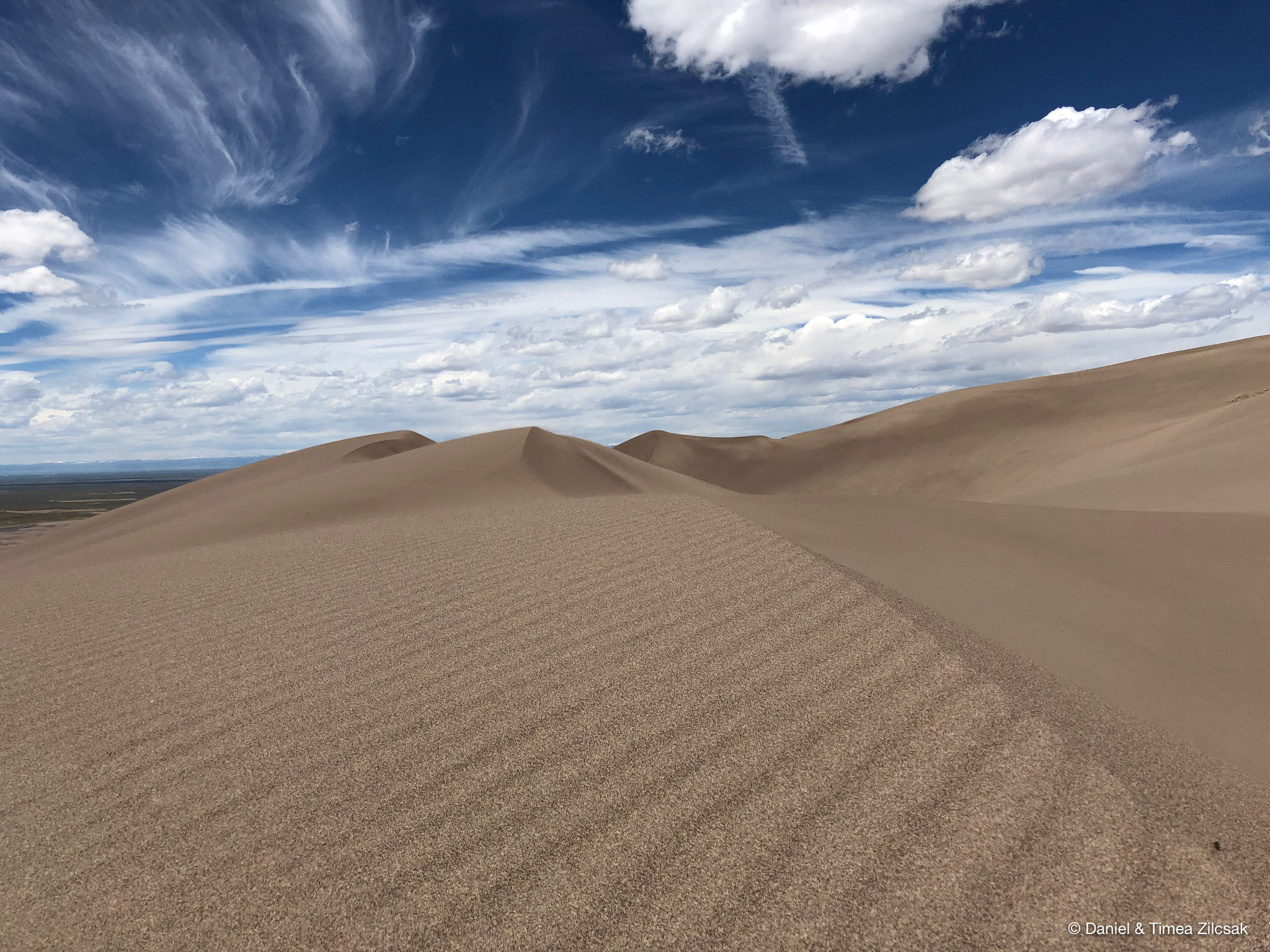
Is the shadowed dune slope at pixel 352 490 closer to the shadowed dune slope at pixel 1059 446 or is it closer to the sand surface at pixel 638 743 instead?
the sand surface at pixel 638 743

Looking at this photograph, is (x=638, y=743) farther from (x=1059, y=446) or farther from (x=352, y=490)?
(x=1059, y=446)

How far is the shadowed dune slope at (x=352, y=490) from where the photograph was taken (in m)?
13.6

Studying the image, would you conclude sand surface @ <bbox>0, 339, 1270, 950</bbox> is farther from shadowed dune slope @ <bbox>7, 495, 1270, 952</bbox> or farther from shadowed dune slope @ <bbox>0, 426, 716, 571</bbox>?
shadowed dune slope @ <bbox>0, 426, 716, 571</bbox>

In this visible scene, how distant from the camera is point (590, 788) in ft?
11.3

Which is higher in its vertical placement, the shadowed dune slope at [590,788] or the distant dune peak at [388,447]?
the distant dune peak at [388,447]

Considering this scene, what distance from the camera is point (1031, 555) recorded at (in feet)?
29.7

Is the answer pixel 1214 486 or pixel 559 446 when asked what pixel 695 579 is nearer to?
pixel 1214 486

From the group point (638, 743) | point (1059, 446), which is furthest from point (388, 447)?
point (1059, 446)

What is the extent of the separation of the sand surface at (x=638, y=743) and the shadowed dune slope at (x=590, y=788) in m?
0.02

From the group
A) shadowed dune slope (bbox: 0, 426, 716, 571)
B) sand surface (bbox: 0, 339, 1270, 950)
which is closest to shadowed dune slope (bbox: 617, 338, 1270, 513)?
sand surface (bbox: 0, 339, 1270, 950)

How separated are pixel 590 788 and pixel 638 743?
0.46 m

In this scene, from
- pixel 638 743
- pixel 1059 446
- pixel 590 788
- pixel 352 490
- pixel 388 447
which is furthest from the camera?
pixel 1059 446

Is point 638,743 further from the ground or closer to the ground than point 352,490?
closer to the ground

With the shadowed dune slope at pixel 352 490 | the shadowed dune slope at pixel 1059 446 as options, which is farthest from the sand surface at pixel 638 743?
the shadowed dune slope at pixel 1059 446
